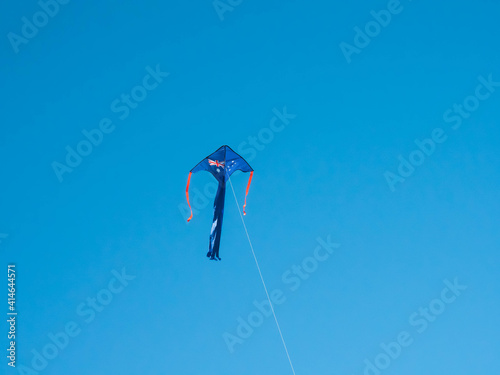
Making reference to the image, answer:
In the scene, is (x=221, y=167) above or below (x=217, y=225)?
above

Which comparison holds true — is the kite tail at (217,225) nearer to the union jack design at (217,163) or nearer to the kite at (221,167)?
the kite at (221,167)

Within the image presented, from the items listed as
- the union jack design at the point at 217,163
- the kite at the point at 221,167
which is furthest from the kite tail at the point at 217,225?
the union jack design at the point at 217,163

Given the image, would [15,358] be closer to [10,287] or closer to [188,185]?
[10,287]

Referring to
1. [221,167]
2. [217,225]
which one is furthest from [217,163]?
[217,225]

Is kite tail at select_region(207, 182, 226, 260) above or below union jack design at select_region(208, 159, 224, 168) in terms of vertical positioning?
below

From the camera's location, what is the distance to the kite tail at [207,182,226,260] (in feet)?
32.1

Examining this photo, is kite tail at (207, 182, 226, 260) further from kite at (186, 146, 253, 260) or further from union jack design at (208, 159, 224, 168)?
union jack design at (208, 159, 224, 168)

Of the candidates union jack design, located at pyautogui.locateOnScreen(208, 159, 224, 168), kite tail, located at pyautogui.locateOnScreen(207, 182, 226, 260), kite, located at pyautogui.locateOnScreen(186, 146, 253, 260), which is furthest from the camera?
union jack design, located at pyautogui.locateOnScreen(208, 159, 224, 168)

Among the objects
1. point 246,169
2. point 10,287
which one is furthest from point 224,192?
point 10,287

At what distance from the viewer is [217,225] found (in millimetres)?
10133

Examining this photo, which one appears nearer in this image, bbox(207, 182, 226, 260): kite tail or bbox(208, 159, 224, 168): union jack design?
bbox(207, 182, 226, 260): kite tail

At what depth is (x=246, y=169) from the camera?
10797 mm

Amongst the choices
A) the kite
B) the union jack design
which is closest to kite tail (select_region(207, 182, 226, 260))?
the kite

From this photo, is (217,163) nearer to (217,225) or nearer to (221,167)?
(221,167)
